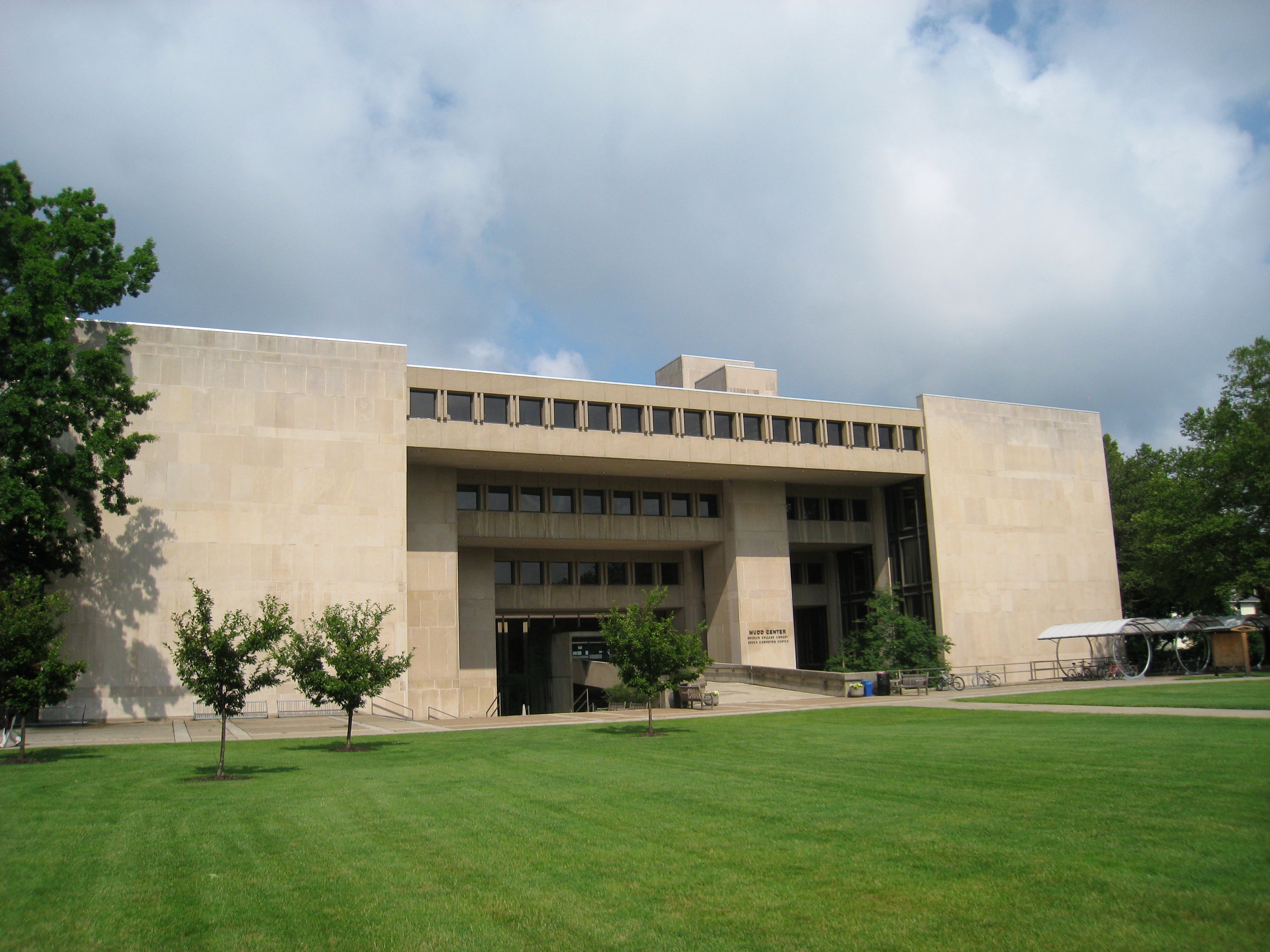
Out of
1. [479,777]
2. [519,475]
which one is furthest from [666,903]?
[519,475]

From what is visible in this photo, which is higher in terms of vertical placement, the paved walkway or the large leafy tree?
the large leafy tree

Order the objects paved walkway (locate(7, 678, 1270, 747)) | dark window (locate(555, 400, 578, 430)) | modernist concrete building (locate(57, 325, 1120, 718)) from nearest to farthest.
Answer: paved walkway (locate(7, 678, 1270, 747))
modernist concrete building (locate(57, 325, 1120, 718))
dark window (locate(555, 400, 578, 430))

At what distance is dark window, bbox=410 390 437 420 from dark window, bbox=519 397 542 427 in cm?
392

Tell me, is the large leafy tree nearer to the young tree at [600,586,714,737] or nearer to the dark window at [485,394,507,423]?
the dark window at [485,394,507,423]

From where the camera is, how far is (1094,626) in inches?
1827

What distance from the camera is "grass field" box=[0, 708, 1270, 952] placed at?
24.5 ft

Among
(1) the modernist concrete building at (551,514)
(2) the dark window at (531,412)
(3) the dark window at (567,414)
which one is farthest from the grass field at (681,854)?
(3) the dark window at (567,414)

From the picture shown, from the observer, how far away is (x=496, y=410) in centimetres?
4272

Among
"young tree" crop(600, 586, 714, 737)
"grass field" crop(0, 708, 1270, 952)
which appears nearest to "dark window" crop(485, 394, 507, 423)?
"young tree" crop(600, 586, 714, 737)

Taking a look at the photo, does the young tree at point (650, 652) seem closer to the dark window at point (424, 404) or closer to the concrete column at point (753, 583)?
the dark window at point (424, 404)

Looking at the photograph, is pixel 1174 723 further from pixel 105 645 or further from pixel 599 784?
pixel 105 645

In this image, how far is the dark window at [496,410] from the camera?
4256 cm

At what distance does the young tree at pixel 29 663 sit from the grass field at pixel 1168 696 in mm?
26926

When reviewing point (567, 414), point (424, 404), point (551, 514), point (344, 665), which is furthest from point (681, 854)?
point (551, 514)
